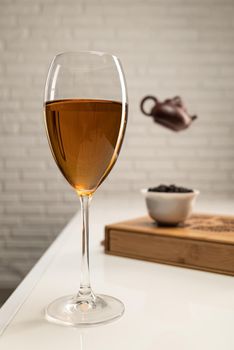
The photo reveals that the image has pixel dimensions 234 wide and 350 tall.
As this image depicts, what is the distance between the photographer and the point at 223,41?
2.88 metres

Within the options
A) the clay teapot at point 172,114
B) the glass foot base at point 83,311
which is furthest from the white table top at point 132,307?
the clay teapot at point 172,114

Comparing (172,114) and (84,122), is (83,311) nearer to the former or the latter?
(84,122)

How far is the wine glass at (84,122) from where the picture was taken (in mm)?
613

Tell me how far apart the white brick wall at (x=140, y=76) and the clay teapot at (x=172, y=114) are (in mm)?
526

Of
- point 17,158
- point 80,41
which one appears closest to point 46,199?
point 17,158

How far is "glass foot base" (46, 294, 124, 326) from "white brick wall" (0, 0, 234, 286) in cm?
225

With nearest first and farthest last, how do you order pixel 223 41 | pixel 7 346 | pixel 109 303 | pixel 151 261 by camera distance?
1. pixel 7 346
2. pixel 109 303
3. pixel 151 261
4. pixel 223 41

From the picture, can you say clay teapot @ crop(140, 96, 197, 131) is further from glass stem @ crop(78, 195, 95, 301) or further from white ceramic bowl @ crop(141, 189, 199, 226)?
glass stem @ crop(78, 195, 95, 301)

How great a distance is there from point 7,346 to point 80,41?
2.56m

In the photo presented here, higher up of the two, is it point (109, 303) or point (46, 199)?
point (109, 303)

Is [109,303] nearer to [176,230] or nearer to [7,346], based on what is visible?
[7,346]

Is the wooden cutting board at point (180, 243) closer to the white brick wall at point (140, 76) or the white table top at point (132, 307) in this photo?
the white table top at point (132, 307)

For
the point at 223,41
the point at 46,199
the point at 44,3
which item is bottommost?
the point at 46,199

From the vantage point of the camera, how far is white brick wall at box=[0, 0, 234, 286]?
288cm
